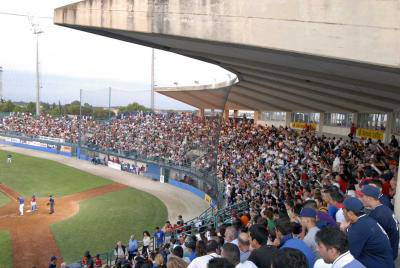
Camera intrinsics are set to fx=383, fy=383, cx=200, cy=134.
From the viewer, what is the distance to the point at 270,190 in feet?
50.7

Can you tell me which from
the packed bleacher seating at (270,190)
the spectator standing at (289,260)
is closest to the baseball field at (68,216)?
the packed bleacher seating at (270,190)

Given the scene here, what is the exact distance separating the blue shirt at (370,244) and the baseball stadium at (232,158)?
0.01 metres

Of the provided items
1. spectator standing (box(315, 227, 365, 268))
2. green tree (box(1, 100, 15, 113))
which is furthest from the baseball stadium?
green tree (box(1, 100, 15, 113))

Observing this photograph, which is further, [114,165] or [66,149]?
[66,149]

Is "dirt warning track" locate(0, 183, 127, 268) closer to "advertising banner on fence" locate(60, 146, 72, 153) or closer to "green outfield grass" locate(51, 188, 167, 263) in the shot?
"green outfield grass" locate(51, 188, 167, 263)

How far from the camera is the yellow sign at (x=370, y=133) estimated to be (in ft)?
69.4

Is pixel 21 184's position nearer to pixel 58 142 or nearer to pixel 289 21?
pixel 58 142

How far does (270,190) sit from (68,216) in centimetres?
1200

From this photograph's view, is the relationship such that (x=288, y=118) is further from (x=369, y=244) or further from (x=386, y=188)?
(x=369, y=244)

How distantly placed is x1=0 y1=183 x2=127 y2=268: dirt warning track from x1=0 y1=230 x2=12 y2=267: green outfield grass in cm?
18

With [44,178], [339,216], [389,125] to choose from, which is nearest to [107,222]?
[44,178]

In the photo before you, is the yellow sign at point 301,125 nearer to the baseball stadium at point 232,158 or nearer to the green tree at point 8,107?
the baseball stadium at point 232,158

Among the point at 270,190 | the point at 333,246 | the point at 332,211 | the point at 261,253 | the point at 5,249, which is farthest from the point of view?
the point at 5,249

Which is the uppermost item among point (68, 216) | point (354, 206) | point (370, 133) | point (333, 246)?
point (354, 206)
